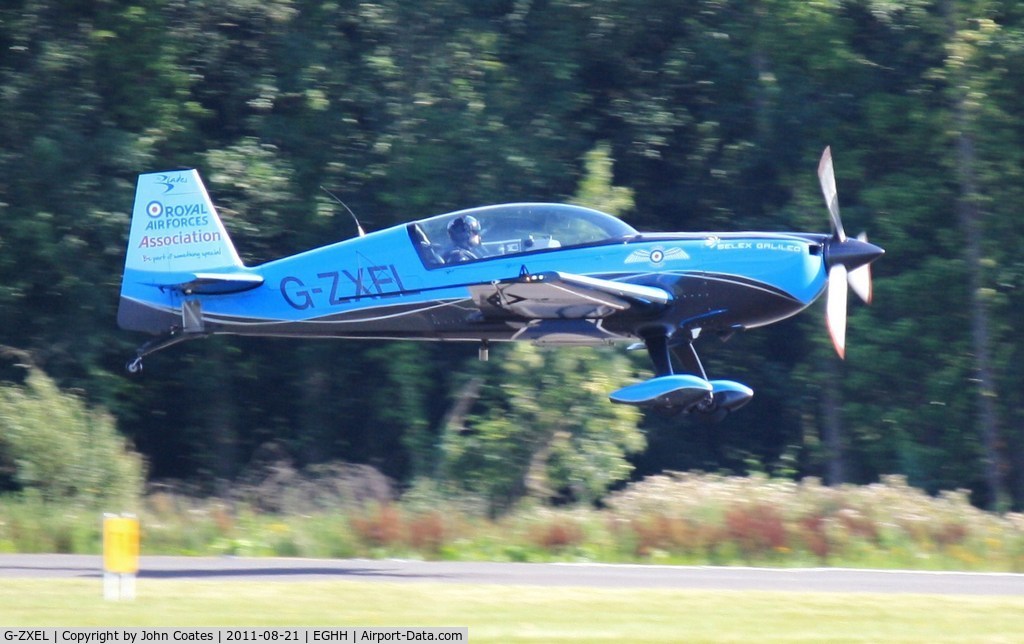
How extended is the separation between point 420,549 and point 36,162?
10763mm

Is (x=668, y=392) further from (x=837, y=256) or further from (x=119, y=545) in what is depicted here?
(x=119, y=545)

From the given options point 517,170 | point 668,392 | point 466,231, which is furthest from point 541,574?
point 517,170

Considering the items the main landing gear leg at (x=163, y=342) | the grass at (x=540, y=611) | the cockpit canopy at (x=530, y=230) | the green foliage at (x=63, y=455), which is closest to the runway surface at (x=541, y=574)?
the grass at (x=540, y=611)

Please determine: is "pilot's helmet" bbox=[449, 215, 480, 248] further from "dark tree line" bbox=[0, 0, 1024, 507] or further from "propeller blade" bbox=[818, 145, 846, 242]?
"dark tree line" bbox=[0, 0, 1024, 507]

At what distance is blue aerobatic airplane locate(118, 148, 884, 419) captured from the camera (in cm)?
1272

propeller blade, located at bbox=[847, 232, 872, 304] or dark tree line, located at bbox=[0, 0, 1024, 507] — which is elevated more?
propeller blade, located at bbox=[847, 232, 872, 304]

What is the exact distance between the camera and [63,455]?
17.6 m

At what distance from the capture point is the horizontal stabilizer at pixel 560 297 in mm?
11953

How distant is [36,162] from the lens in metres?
20.5

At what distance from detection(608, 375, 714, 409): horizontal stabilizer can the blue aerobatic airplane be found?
0.01 meters

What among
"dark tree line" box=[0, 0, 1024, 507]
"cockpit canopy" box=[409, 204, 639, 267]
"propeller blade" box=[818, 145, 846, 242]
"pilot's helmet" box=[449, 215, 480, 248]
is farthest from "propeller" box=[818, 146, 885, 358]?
"dark tree line" box=[0, 0, 1024, 507]

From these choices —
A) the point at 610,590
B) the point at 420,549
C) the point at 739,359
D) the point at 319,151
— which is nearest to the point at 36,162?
the point at 319,151

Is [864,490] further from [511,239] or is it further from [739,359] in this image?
[739,359]

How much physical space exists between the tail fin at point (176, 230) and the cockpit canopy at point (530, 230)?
9.18 feet
